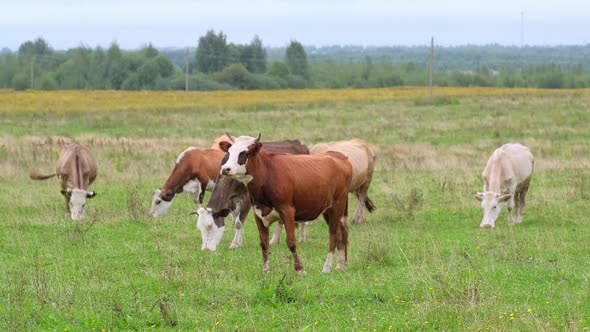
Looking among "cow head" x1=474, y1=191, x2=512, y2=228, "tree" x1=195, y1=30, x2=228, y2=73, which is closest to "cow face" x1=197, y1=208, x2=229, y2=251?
"cow head" x1=474, y1=191, x2=512, y2=228

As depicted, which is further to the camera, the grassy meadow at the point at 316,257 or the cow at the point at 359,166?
the cow at the point at 359,166

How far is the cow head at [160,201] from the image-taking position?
50.4ft

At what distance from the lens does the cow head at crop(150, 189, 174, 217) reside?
15.4 metres

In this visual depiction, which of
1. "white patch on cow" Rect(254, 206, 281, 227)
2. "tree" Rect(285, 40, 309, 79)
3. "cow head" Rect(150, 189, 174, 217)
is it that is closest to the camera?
"white patch on cow" Rect(254, 206, 281, 227)

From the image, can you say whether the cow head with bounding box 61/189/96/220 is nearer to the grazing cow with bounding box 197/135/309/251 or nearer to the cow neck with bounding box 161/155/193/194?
the cow neck with bounding box 161/155/193/194

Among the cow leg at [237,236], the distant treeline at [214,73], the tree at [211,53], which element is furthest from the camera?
the tree at [211,53]

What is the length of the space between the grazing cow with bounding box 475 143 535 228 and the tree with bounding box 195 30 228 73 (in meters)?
78.1

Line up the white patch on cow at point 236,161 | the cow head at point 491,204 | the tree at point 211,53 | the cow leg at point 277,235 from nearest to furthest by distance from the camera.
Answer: the white patch on cow at point 236,161
the cow leg at point 277,235
the cow head at point 491,204
the tree at point 211,53

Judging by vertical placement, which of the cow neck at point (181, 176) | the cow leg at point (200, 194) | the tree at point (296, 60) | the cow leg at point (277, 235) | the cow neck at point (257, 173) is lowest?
the cow leg at point (277, 235)

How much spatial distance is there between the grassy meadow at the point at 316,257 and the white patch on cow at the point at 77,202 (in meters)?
0.26

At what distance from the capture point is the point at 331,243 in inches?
430

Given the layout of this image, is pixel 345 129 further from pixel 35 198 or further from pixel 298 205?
pixel 298 205

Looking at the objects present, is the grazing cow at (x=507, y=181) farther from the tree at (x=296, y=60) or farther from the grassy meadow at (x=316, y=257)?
the tree at (x=296, y=60)

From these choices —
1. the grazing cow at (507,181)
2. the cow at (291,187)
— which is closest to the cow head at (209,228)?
the cow at (291,187)
